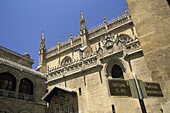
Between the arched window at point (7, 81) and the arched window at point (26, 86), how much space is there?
2.91ft

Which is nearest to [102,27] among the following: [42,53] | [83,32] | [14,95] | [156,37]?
[83,32]

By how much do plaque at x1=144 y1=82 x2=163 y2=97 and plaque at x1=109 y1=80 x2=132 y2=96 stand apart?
2.22 ft

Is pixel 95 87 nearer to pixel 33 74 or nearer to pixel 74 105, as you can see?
pixel 74 105

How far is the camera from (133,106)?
1036 centimetres

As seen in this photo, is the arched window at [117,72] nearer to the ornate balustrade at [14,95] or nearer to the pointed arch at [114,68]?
the pointed arch at [114,68]

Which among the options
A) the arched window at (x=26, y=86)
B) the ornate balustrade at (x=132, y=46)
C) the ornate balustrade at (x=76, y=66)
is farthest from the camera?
the arched window at (x=26, y=86)

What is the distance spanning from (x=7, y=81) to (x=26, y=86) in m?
2.21

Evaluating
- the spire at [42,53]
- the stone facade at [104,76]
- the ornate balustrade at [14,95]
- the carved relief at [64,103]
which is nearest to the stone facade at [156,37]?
the stone facade at [104,76]

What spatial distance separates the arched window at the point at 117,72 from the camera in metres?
12.4

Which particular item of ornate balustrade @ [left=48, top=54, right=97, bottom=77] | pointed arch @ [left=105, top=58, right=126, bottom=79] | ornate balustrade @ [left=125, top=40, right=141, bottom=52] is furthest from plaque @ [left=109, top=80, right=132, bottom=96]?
ornate balustrade @ [left=48, top=54, right=97, bottom=77]

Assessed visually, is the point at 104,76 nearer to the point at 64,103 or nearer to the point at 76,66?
the point at 76,66

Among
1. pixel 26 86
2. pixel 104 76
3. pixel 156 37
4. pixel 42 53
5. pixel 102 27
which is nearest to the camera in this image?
pixel 156 37

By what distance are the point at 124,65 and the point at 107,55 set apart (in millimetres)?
2033

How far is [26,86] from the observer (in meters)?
14.7
